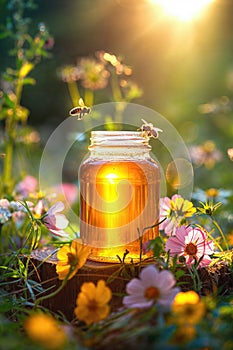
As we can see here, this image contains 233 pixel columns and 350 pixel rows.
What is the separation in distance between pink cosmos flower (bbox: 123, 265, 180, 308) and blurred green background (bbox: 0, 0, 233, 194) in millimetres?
1661

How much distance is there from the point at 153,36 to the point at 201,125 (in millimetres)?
557

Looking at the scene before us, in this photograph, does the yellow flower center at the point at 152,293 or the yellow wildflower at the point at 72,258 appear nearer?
the yellow flower center at the point at 152,293

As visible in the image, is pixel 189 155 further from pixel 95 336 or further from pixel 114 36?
pixel 95 336

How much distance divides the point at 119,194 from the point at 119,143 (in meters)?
0.10

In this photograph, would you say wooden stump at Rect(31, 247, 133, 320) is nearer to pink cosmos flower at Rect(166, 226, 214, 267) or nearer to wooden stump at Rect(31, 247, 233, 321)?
wooden stump at Rect(31, 247, 233, 321)

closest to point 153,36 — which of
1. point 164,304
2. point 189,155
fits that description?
point 189,155

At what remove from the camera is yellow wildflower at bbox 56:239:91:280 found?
867 mm

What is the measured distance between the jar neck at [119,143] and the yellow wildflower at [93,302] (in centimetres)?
38

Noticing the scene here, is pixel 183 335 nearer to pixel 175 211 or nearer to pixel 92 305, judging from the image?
pixel 92 305

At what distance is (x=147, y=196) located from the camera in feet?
3.55

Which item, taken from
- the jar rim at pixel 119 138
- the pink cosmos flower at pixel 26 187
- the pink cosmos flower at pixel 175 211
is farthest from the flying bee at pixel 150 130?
the pink cosmos flower at pixel 26 187

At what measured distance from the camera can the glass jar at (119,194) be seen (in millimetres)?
1062

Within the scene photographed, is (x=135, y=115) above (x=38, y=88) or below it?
below

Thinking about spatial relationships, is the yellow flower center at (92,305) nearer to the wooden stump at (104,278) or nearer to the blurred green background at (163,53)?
the wooden stump at (104,278)
